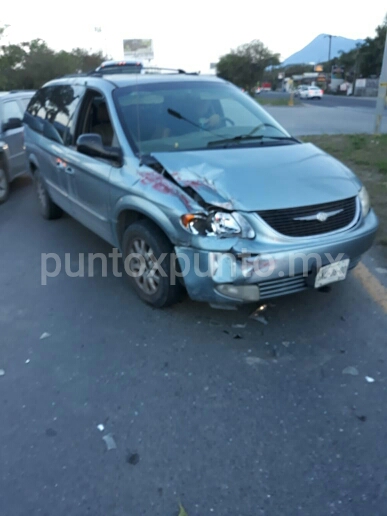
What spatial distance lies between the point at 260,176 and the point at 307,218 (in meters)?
0.48

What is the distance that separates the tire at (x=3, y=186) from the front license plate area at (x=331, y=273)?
5966mm

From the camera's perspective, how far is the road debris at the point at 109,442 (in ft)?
8.84

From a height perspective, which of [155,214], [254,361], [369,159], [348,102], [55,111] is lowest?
[348,102]

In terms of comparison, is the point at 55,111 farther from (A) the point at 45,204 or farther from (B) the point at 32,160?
(A) the point at 45,204

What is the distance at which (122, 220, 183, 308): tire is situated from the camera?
3.79 meters

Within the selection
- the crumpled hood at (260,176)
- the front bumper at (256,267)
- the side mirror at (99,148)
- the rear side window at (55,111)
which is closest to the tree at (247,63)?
the rear side window at (55,111)

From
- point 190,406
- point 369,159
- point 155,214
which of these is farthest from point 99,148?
point 369,159

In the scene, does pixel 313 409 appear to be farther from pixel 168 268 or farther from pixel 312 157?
pixel 312 157

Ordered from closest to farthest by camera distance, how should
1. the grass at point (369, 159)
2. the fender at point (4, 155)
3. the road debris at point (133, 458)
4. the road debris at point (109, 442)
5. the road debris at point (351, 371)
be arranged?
the road debris at point (133, 458)
the road debris at point (109, 442)
the road debris at point (351, 371)
the grass at point (369, 159)
the fender at point (4, 155)

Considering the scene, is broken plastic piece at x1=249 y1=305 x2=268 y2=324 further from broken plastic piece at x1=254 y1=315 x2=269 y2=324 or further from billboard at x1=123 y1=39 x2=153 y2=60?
billboard at x1=123 y1=39 x2=153 y2=60

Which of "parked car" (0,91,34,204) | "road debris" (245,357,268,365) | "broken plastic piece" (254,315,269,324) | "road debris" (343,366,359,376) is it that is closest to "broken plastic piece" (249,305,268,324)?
"broken plastic piece" (254,315,269,324)

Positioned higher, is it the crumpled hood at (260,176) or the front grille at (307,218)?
the crumpled hood at (260,176)

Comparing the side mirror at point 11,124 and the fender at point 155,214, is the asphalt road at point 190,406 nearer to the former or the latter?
the fender at point 155,214

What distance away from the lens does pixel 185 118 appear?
4.52 meters
